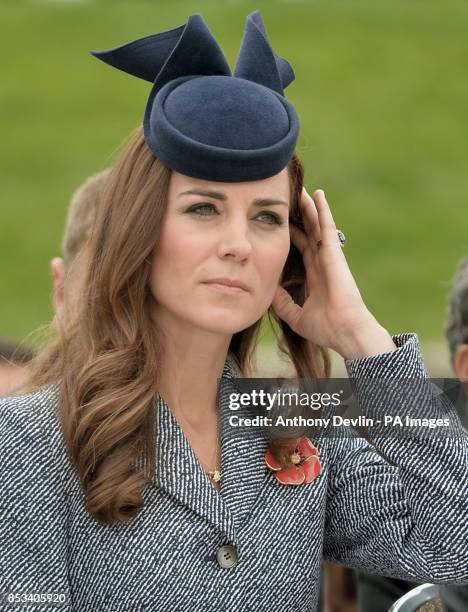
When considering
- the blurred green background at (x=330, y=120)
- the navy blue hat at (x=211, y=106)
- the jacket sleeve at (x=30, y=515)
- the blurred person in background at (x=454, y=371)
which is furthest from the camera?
the blurred green background at (x=330, y=120)

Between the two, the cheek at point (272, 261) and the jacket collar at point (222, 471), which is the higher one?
the cheek at point (272, 261)

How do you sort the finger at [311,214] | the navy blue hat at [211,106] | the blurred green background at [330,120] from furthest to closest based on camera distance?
the blurred green background at [330,120] < the finger at [311,214] < the navy blue hat at [211,106]

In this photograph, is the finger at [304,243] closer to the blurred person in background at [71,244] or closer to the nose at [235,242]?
the nose at [235,242]

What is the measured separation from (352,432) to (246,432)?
0.29 metres

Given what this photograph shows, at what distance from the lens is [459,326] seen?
3826mm

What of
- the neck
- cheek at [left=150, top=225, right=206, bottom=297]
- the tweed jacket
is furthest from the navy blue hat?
the tweed jacket

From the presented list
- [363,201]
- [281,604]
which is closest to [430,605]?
[281,604]

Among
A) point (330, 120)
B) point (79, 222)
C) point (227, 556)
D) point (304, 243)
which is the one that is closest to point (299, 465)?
point (227, 556)

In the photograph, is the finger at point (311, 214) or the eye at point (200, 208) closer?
the eye at point (200, 208)

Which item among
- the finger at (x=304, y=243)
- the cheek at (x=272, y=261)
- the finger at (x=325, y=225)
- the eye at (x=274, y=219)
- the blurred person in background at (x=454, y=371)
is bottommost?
the blurred person in background at (x=454, y=371)

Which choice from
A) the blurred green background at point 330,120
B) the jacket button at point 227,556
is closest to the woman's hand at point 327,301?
the jacket button at point 227,556

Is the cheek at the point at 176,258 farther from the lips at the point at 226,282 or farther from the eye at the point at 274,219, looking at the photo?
the eye at the point at 274,219

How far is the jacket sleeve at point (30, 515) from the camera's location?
2625 mm

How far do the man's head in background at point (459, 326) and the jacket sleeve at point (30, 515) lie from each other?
4.67 feet
